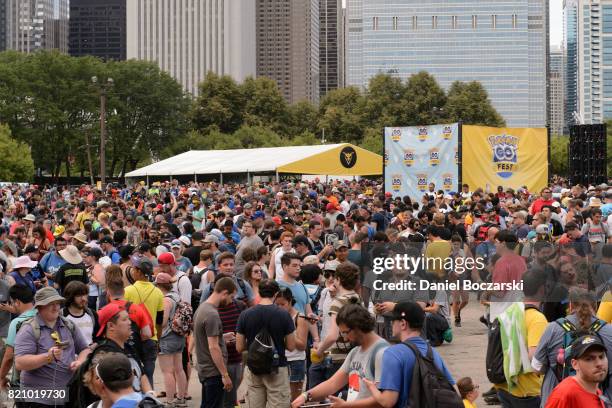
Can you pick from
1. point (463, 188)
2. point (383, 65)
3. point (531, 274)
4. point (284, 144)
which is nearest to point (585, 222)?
point (463, 188)

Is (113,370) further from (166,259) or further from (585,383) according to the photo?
(166,259)

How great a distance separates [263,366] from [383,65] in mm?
182855

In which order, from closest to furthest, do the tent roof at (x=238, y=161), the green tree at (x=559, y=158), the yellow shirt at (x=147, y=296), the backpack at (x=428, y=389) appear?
the backpack at (x=428, y=389) < the yellow shirt at (x=147, y=296) < the tent roof at (x=238, y=161) < the green tree at (x=559, y=158)

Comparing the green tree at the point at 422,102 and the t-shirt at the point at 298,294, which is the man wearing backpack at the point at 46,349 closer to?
the t-shirt at the point at 298,294

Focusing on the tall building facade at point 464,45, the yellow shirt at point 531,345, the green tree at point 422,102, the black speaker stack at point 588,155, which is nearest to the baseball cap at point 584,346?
the yellow shirt at point 531,345

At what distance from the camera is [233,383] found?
947 centimetres

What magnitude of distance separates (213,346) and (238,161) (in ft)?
144

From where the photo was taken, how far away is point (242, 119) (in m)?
96.6

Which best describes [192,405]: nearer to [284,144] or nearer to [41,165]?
[284,144]

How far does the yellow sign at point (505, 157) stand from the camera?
93.8 feet

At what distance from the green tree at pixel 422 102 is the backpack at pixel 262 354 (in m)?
82.7

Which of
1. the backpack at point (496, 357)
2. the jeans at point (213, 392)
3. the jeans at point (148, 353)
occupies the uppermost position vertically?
the backpack at point (496, 357)

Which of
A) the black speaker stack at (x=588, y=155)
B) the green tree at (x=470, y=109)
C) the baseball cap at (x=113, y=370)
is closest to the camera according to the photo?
the baseball cap at (x=113, y=370)

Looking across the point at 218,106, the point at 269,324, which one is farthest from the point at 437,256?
the point at 218,106
